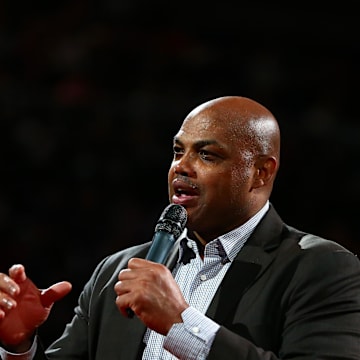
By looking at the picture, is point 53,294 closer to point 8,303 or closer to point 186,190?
point 8,303

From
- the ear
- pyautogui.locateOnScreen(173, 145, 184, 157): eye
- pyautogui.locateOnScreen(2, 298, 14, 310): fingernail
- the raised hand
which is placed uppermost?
pyautogui.locateOnScreen(173, 145, 184, 157): eye

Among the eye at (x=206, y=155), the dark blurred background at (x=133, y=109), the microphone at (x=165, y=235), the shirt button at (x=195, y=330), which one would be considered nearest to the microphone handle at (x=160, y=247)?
the microphone at (x=165, y=235)

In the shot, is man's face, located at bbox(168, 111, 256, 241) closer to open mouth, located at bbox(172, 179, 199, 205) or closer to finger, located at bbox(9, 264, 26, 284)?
open mouth, located at bbox(172, 179, 199, 205)

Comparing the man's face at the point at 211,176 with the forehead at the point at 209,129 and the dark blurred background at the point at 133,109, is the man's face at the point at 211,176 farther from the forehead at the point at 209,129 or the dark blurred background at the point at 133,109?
the dark blurred background at the point at 133,109

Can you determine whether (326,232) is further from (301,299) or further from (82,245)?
(301,299)

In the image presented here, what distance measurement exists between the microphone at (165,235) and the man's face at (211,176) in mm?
109

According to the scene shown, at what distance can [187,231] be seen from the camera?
2297mm

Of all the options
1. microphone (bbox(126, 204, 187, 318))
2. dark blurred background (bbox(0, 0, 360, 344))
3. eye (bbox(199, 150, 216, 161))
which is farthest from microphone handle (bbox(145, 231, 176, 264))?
dark blurred background (bbox(0, 0, 360, 344))

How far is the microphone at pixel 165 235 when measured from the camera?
1972mm

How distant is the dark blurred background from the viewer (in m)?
4.67

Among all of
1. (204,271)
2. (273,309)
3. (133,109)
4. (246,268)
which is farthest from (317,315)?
(133,109)

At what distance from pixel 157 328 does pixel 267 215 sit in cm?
56

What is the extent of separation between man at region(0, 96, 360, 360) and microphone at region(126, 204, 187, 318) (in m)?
0.07

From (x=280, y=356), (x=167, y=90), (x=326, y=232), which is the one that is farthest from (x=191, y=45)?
(x=280, y=356)
